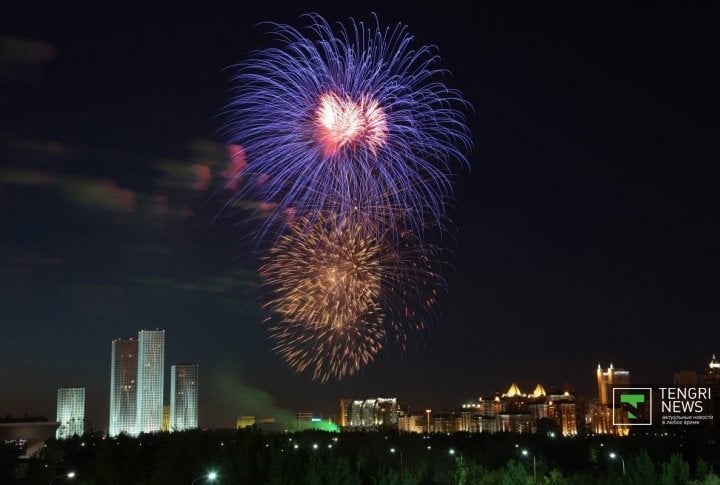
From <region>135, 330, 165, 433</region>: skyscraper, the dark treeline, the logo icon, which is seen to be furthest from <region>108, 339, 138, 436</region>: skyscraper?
the logo icon

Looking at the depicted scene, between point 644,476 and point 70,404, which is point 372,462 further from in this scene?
point 70,404

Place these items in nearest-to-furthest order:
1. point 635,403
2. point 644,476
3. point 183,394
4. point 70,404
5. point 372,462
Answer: point 644,476 → point 635,403 → point 372,462 → point 70,404 → point 183,394

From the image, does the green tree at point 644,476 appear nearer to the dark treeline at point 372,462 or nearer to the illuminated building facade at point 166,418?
the dark treeline at point 372,462

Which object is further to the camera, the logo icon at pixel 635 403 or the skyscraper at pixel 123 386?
the skyscraper at pixel 123 386

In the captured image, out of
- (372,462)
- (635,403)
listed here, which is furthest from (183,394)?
(635,403)

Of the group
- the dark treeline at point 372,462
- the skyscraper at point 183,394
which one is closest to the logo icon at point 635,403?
the dark treeline at point 372,462
